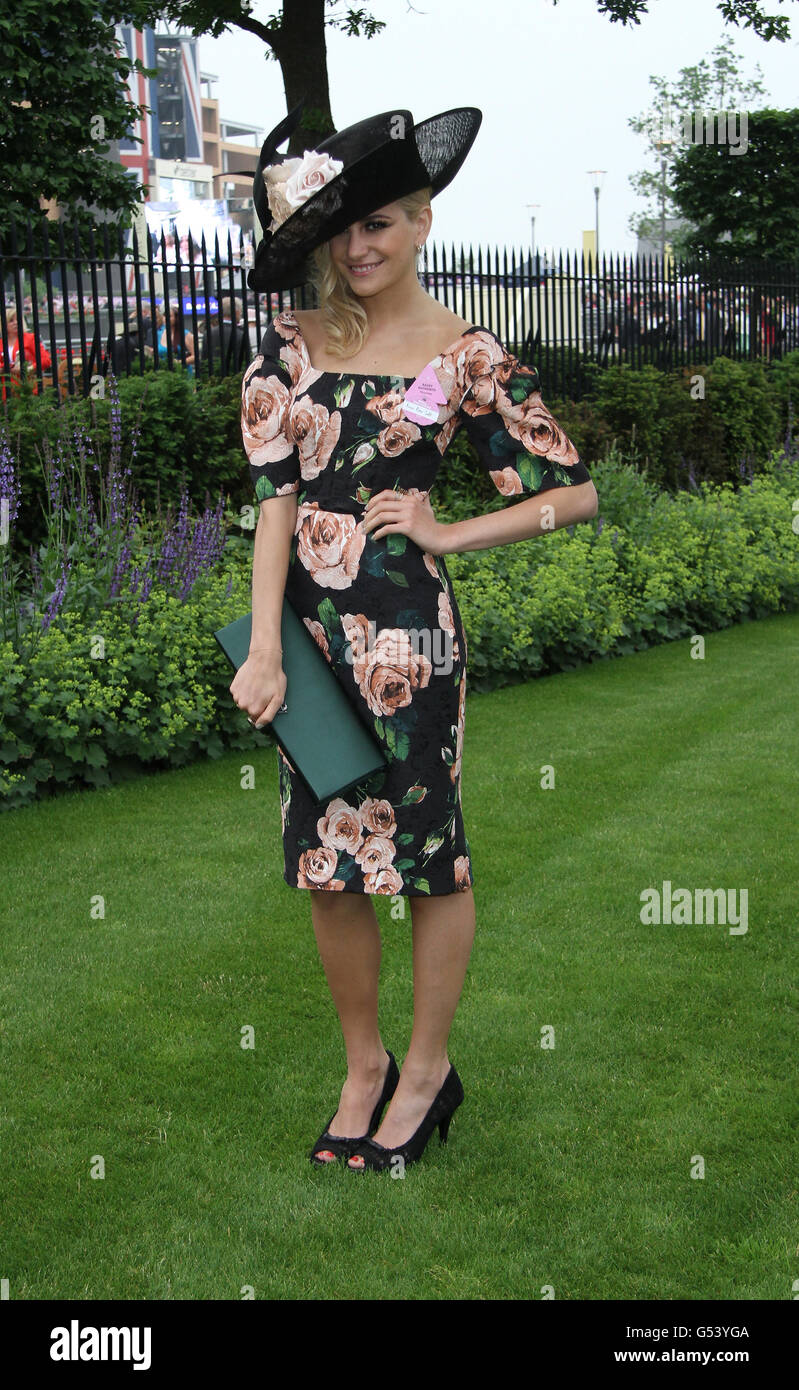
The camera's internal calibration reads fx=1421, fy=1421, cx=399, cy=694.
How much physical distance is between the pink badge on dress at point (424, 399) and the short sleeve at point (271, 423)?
26cm

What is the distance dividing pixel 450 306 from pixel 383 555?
12.8 meters

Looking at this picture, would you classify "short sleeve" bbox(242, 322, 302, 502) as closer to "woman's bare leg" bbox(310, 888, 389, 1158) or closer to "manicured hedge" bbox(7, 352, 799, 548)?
"woman's bare leg" bbox(310, 888, 389, 1158)

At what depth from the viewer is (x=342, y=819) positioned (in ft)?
10.1

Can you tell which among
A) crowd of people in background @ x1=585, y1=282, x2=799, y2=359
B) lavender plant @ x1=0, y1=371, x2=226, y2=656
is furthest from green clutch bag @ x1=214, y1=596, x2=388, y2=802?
crowd of people in background @ x1=585, y1=282, x2=799, y2=359

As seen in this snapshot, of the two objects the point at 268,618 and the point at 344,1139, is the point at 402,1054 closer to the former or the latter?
the point at 344,1139

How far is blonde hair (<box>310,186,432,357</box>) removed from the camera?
9.87 feet

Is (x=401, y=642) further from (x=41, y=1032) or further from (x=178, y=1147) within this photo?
(x=41, y=1032)

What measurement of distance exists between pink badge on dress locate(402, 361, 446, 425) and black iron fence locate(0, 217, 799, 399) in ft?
21.9

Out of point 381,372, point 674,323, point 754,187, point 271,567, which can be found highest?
point 754,187

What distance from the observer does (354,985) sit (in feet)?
10.6

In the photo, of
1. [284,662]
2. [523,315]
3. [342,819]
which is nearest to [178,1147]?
[342,819]

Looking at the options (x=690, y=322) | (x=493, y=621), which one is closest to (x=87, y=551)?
(x=493, y=621)

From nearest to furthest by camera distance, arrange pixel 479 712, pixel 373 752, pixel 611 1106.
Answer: pixel 373 752
pixel 611 1106
pixel 479 712
